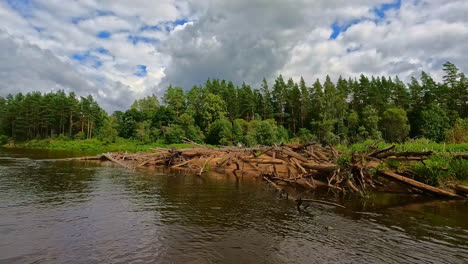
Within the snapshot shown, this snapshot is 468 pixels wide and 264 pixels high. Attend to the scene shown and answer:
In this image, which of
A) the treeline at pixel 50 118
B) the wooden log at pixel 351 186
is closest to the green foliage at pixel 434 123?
the wooden log at pixel 351 186

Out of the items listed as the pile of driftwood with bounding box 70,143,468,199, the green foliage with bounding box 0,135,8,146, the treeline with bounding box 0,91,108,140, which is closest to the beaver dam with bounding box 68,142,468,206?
the pile of driftwood with bounding box 70,143,468,199

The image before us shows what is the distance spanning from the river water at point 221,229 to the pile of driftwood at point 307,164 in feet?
3.08

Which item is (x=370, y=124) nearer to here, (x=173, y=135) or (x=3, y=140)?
(x=173, y=135)

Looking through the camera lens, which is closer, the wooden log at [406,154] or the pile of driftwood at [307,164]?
the wooden log at [406,154]

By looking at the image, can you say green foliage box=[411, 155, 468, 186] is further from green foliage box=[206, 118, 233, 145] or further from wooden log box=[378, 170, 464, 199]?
green foliage box=[206, 118, 233, 145]

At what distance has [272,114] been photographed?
81000mm

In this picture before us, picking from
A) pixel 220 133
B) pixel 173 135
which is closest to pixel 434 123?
pixel 220 133

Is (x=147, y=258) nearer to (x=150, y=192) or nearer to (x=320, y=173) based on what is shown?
(x=150, y=192)

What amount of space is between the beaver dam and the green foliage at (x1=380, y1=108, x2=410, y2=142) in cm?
5267

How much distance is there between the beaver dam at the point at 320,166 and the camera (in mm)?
12539

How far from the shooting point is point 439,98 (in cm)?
6838

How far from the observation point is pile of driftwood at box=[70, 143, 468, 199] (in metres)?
12.7

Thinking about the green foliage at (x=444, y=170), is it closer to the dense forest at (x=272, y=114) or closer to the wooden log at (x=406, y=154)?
the wooden log at (x=406, y=154)

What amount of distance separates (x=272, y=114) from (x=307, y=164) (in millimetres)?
65843
